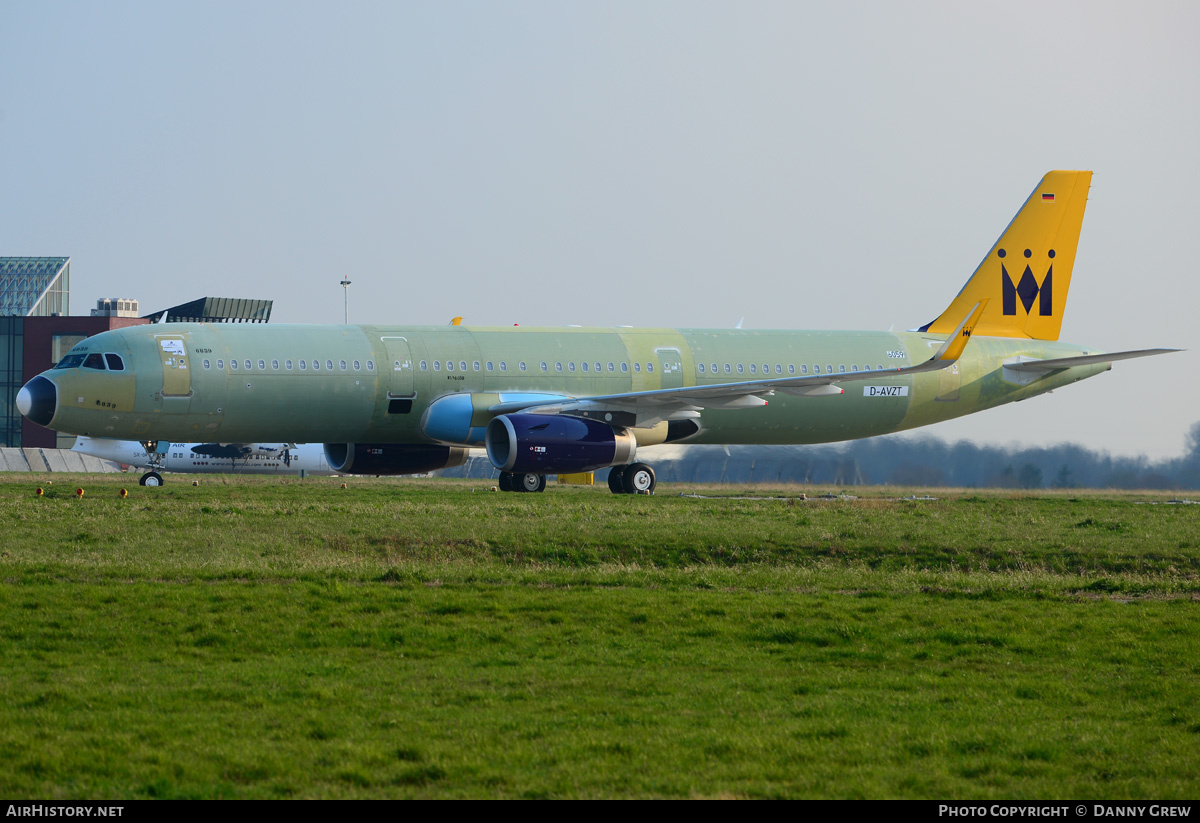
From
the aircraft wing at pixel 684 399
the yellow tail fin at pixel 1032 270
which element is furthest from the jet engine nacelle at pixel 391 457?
the yellow tail fin at pixel 1032 270

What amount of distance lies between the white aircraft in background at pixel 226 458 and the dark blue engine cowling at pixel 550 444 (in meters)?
32.8

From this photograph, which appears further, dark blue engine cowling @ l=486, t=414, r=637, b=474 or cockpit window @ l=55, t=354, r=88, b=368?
dark blue engine cowling @ l=486, t=414, r=637, b=474

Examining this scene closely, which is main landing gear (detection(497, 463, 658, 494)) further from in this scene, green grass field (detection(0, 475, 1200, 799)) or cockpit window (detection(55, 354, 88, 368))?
green grass field (detection(0, 475, 1200, 799))

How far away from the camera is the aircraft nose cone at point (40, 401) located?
29203 millimetres

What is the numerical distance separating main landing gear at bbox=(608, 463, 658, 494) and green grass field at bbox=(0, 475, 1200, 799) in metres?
11.0

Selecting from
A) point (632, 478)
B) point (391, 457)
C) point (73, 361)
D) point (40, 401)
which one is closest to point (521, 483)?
point (632, 478)

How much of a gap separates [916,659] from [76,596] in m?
8.72

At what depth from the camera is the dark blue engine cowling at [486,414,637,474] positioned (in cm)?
2977

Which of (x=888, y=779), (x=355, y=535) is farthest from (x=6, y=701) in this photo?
(x=355, y=535)

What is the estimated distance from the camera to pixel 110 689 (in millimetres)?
9750

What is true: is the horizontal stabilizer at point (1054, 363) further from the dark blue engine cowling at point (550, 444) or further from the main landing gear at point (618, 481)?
the dark blue engine cowling at point (550, 444)

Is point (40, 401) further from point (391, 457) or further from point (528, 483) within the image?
point (528, 483)

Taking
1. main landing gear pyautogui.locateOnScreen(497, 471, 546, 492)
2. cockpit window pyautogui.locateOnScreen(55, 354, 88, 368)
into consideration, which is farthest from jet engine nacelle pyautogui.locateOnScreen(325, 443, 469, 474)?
cockpit window pyautogui.locateOnScreen(55, 354, 88, 368)

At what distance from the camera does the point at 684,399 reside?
3189 cm
